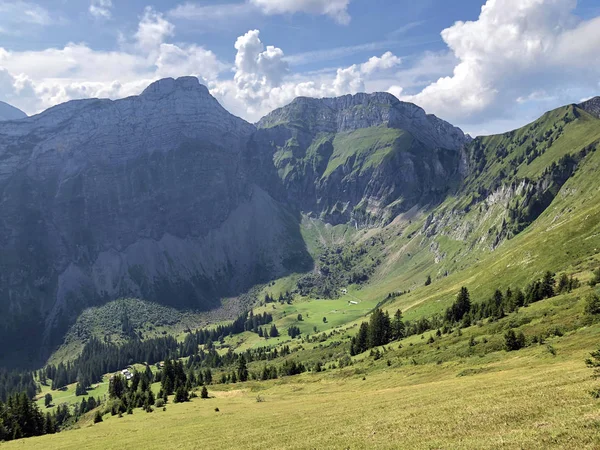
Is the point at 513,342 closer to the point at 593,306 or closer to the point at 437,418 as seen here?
the point at 593,306

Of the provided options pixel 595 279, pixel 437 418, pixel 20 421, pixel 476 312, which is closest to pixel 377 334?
pixel 476 312

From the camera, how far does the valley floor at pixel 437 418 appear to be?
28.6 m

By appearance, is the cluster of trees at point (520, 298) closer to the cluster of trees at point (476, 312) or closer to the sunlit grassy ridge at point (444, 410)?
the cluster of trees at point (476, 312)

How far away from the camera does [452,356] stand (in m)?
90.2

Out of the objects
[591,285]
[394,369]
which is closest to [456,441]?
[394,369]

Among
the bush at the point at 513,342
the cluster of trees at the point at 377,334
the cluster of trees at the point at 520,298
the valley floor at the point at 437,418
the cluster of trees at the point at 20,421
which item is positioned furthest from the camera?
the cluster of trees at the point at 377,334

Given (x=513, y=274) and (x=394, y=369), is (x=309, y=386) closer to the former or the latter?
(x=394, y=369)

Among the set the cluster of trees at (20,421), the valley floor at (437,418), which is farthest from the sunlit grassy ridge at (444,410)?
the cluster of trees at (20,421)

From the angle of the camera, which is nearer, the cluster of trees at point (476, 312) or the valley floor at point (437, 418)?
the valley floor at point (437, 418)

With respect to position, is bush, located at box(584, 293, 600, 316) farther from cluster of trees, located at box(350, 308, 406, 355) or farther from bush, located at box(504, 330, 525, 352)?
cluster of trees, located at box(350, 308, 406, 355)

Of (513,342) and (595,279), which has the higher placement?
(595,279)

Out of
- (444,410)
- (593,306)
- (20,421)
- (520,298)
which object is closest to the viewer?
(444,410)

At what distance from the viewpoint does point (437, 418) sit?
36.6 metres

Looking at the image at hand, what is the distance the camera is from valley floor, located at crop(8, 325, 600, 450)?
28562 millimetres
